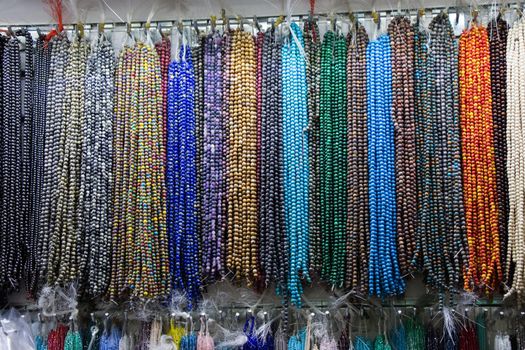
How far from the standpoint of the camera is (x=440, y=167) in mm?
1784

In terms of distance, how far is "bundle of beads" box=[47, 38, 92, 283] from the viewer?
5.98 ft

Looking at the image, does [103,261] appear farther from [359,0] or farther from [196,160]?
[359,0]

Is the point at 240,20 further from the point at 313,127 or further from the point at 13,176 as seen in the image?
the point at 13,176


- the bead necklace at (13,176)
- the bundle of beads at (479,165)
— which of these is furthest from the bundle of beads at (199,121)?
the bundle of beads at (479,165)

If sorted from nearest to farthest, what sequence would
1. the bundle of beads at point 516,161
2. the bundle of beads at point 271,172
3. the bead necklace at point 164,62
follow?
the bundle of beads at point 516,161
the bundle of beads at point 271,172
the bead necklace at point 164,62

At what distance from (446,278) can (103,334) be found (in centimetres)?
96

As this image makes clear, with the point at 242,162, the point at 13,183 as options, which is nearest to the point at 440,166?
the point at 242,162

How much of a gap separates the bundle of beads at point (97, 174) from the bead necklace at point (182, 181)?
0.17 meters

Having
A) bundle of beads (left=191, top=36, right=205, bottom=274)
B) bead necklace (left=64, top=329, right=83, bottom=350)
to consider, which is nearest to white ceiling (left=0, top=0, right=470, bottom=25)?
bundle of beads (left=191, top=36, right=205, bottom=274)

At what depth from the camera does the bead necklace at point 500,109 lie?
1761 mm

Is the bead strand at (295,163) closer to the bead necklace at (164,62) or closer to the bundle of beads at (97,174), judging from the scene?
the bead necklace at (164,62)

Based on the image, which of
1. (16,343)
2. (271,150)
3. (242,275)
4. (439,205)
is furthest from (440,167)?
(16,343)

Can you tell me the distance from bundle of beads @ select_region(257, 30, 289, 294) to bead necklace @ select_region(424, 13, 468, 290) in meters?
→ 0.37

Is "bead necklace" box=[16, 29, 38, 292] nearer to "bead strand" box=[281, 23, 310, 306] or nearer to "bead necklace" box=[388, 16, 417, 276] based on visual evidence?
"bead strand" box=[281, 23, 310, 306]
